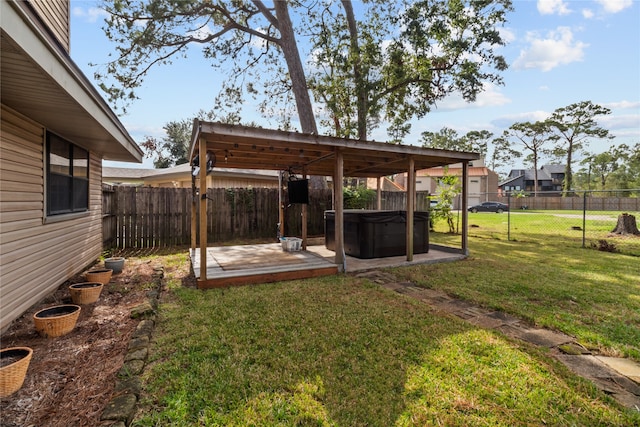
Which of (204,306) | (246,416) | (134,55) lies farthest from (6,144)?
(134,55)

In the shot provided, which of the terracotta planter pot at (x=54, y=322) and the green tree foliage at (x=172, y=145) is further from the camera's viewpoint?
the green tree foliage at (x=172, y=145)

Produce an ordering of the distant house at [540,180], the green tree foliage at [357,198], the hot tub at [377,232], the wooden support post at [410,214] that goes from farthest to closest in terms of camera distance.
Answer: the distant house at [540,180] < the green tree foliage at [357,198] < the hot tub at [377,232] < the wooden support post at [410,214]

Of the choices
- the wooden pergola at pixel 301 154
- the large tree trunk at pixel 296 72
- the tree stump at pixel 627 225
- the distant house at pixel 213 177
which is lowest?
the tree stump at pixel 627 225

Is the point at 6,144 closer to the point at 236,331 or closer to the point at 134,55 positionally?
the point at 236,331

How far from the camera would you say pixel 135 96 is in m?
11.1

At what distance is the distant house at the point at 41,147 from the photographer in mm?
2035

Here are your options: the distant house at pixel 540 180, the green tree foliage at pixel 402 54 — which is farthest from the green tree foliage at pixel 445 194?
the distant house at pixel 540 180

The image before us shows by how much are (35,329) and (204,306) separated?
1490mm

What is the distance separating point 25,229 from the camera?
10.7 ft

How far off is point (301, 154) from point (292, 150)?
0.19 metres

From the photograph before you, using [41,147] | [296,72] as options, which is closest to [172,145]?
[296,72]

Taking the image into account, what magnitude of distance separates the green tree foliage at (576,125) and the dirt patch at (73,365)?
42014 millimetres

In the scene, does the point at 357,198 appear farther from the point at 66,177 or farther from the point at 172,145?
the point at 172,145

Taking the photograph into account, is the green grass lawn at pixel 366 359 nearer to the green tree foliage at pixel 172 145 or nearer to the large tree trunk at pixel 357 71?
the large tree trunk at pixel 357 71
